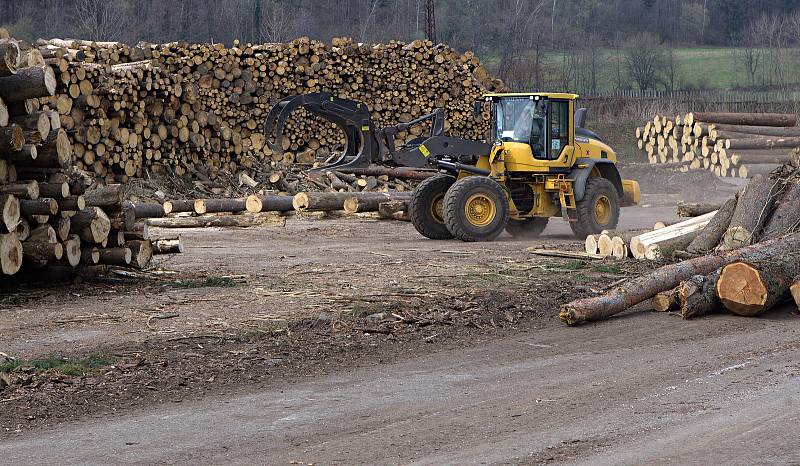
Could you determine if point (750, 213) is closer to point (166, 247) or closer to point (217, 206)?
point (166, 247)

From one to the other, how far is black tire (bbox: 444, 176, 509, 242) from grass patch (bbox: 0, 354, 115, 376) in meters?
8.23

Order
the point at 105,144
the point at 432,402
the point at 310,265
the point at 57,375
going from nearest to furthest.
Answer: the point at 432,402, the point at 57,375, the point at 310,265, the point at 105,144

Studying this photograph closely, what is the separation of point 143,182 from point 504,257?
33.1 ft

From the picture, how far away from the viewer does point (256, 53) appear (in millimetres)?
24922

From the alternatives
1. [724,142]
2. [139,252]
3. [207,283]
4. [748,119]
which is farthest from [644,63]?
[139,252]

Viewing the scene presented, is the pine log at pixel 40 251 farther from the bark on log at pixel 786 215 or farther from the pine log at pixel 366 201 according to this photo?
the pine log at pixel 366 201

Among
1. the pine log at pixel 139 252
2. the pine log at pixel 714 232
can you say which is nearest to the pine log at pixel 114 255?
the pine log at pixel 139 252

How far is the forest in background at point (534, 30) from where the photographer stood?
45750mm

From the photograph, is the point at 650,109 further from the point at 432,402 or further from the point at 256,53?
the point at 432,402

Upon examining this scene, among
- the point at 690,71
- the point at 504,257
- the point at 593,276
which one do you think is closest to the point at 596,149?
Answer: the point at 504,257

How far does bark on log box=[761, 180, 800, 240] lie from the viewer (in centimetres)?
1156

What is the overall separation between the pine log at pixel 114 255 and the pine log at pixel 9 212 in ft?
Answer: 3.82

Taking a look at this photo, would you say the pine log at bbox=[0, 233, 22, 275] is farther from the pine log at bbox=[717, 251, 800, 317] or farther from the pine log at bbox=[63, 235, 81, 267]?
the pine log at bbox=[717, 251, 800, 317]

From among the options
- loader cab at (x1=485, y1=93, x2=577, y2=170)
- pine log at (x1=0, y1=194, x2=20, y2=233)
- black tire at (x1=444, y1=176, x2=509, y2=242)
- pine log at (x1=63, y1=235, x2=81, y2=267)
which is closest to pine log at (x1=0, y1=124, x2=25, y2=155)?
pine log at (x1=0, y1=194, x2=20, y2=233)
